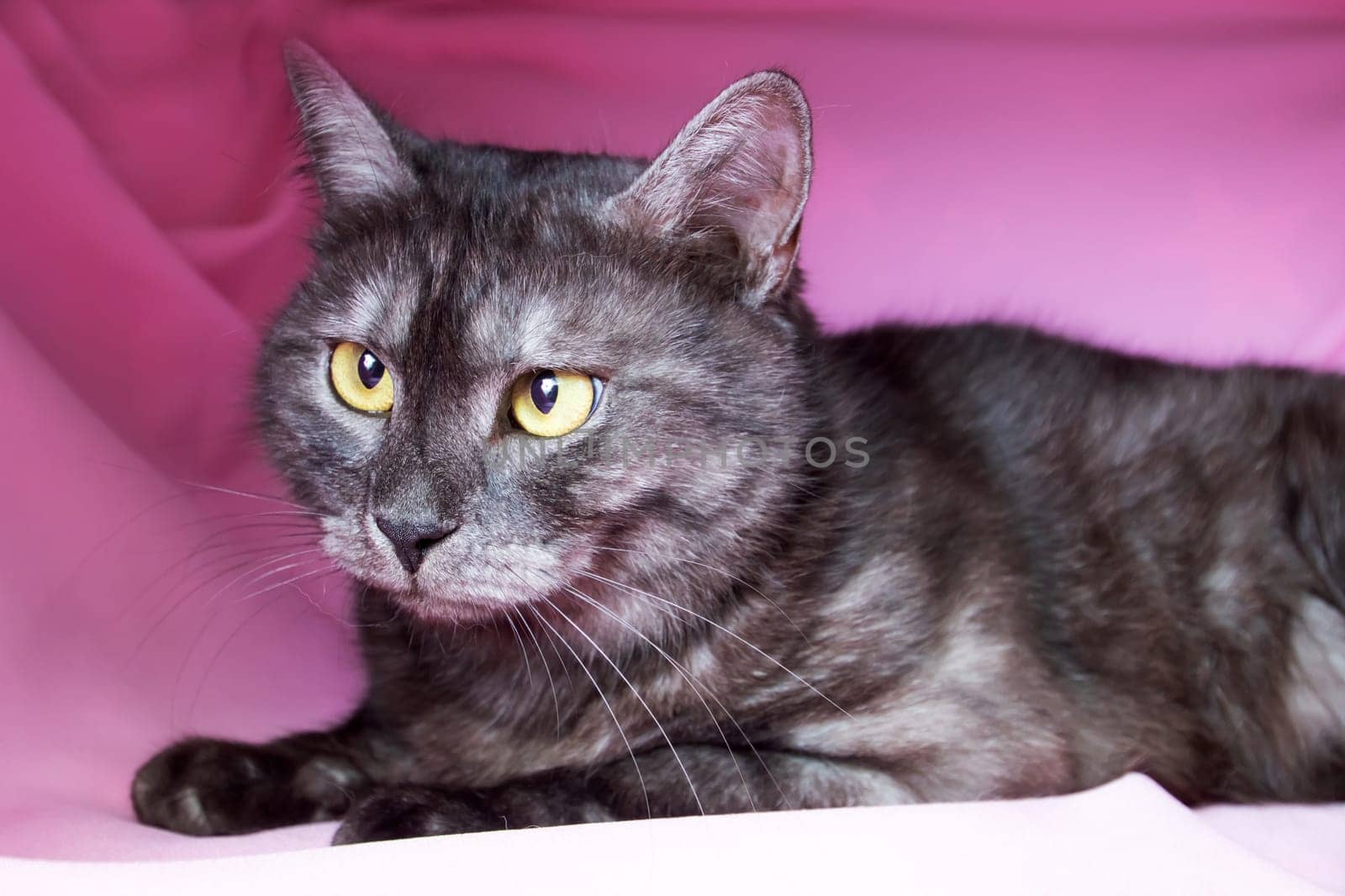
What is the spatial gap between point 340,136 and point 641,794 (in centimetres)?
Answer: 91

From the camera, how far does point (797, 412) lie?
5.00ft

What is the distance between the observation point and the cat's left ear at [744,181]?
55.1 inches

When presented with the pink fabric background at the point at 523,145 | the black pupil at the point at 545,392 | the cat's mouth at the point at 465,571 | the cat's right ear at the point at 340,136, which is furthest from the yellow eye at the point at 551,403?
the pink fabric background at the point at 523,145

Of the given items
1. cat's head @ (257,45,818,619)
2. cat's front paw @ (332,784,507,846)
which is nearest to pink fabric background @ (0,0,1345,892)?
cat's head @ (257,45,818,619)

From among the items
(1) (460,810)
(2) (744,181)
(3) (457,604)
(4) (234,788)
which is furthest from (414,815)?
(2) (744,181)

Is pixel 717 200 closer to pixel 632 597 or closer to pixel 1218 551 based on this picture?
pixel 632 597

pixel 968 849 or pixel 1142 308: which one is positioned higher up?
pixel 1142 308

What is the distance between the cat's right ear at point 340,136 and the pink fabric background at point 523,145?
347mm

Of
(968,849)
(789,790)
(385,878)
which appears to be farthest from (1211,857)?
(385,878)

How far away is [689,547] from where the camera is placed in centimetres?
145

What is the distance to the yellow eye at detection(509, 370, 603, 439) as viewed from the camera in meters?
1.39

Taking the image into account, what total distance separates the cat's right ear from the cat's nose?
1.61ft

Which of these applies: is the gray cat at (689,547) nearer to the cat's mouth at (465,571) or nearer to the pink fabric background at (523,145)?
the cat's mouth at (465,571)

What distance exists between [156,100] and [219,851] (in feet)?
4.30
